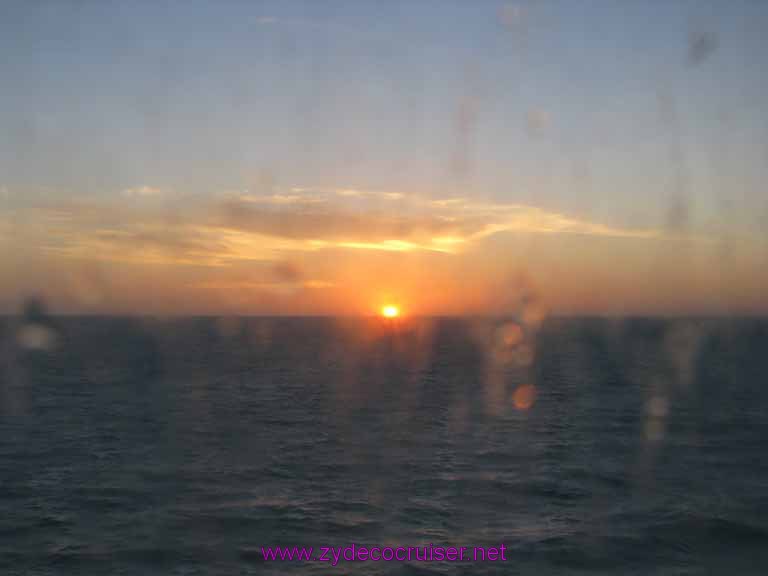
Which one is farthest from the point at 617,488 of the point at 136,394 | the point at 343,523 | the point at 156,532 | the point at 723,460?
the point at 136,394

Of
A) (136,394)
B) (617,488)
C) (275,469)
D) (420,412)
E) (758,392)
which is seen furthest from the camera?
(758,392)

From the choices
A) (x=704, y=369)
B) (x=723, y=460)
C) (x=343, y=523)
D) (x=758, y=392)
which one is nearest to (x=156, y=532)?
(x=343, y=523)

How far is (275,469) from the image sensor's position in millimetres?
29594

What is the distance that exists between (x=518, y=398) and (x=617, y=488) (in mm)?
30902

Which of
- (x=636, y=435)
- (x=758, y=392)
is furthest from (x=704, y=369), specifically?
(x=636, y=435)

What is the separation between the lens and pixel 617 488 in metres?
27.2

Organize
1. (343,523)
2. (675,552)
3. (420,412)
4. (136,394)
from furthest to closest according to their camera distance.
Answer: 1. (136,394)
2. (420,412)
3. (343,523)
4. (675,552)

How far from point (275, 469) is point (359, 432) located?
1018 centimetres

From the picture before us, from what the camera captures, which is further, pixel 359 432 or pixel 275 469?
pixel 359 432

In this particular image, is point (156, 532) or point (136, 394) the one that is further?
point (136, 394)

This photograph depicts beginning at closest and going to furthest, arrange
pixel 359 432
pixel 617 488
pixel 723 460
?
pixel 617 488 → pixel 723 460 → pixel 359 432

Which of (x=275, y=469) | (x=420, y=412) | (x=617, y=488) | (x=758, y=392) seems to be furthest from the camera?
(x=758, y=392)

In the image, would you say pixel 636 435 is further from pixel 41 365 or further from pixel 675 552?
pixel 41 365

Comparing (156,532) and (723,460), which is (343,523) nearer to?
(156,532)
